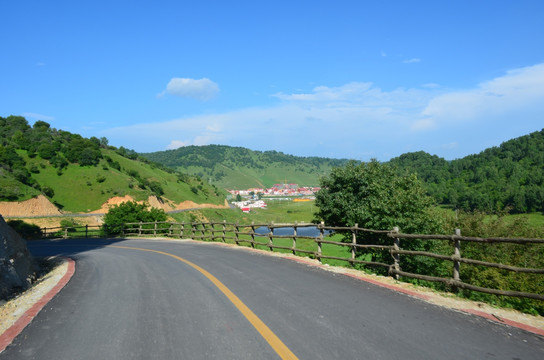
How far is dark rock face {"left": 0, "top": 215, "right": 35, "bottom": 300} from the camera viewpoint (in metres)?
8.70

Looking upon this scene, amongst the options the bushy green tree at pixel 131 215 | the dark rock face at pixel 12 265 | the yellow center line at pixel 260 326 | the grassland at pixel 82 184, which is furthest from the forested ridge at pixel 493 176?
the grassland at pixel 82 184

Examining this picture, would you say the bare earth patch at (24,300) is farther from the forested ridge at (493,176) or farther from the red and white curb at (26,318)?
the forested ridge at (493,176)

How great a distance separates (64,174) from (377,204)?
92.8m

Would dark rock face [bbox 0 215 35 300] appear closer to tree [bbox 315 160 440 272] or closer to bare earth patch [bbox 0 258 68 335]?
bare earth patch [bbox 0 258 68 335]

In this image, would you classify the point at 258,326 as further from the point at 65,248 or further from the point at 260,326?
the point at 65,248

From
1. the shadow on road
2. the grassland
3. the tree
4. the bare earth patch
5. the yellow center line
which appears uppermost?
the grassland

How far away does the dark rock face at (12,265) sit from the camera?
8.70m

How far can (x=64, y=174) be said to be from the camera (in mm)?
89812

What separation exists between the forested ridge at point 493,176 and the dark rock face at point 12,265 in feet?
214

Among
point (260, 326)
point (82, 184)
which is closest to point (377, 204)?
point (260, 326)

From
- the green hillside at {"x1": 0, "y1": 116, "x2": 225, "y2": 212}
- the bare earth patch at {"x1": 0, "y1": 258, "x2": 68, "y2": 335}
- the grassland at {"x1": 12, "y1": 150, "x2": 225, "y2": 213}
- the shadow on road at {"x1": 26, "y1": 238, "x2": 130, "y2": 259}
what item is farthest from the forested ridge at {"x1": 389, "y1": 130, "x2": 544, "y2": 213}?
the green hillside at {"x1": 0, "y1": 116, "x2": 225, "y2": 212}

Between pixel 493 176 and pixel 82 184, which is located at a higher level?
pixel 82 184

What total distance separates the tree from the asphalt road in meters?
8.15

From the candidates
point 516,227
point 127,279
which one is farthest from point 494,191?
point 127,279
